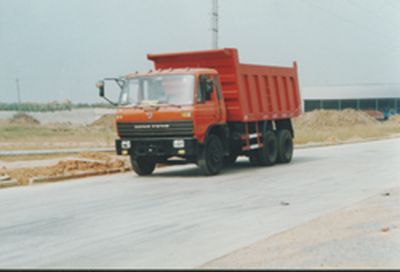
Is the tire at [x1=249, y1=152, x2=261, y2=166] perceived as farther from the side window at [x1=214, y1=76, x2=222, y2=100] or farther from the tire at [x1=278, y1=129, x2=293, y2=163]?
the side window at [x1=214, y1=76, x2=222, y2=100]

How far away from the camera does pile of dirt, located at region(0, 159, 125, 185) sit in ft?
61.9

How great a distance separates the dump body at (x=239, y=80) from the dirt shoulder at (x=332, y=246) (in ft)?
28.8

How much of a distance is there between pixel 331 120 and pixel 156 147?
62.5m

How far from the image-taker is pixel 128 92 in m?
18.7

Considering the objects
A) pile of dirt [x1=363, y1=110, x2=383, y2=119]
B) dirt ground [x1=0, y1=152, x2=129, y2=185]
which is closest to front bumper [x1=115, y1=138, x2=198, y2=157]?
dirt ground [x1=0, y1=152, x2=129, y2=185]

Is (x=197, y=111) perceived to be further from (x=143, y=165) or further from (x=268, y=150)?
(x=268, y=150)

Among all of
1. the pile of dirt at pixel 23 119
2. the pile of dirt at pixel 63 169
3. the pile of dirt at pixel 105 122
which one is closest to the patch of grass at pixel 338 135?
the pile of dirt at pixel 105 122

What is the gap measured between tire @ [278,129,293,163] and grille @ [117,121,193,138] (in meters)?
5.75

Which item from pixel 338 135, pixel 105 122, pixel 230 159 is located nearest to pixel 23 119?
pixel 105 122

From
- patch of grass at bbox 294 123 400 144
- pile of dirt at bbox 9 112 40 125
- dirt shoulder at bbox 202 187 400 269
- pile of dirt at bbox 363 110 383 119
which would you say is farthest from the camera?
pile of dirt at bbox 363 110 383 119

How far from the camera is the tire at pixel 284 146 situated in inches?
898

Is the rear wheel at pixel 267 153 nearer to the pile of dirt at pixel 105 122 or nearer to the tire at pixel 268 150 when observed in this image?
the tire at pixel 268 150

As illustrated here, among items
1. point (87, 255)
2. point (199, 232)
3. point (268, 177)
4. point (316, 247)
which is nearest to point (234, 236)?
point (199, 232)

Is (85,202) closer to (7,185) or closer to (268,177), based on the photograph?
(7,185)
